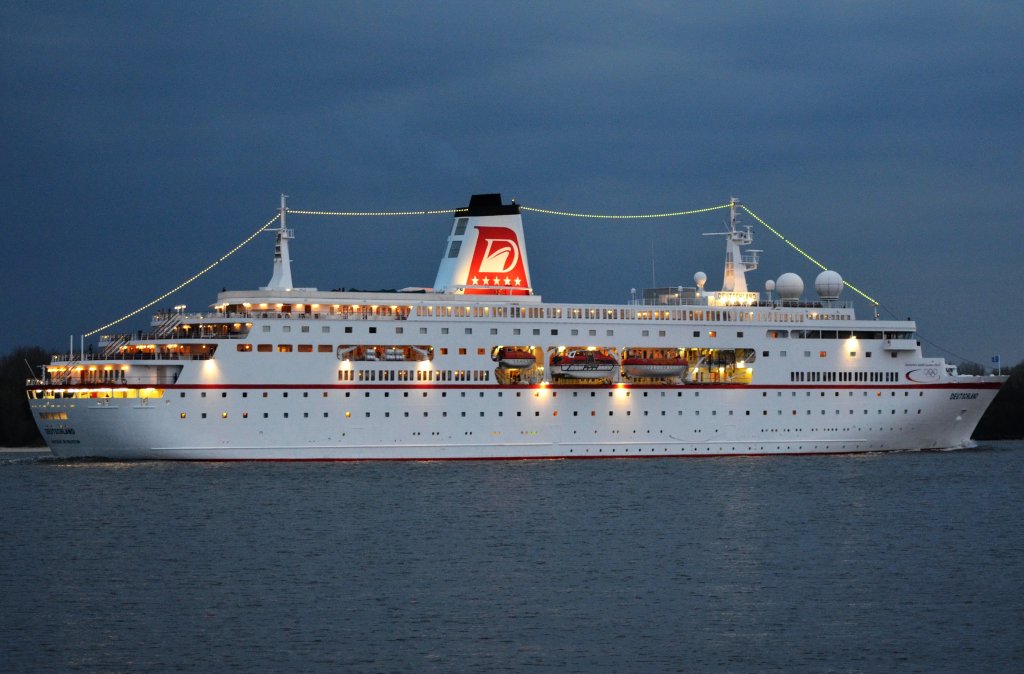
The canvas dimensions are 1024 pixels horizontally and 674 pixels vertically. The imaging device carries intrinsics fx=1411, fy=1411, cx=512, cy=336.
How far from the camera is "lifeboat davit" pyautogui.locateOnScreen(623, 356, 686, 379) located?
54188mm

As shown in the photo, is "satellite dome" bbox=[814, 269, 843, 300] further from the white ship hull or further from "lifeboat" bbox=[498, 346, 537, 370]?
"lifeboat" bbox=[498, 346, 537, 370]

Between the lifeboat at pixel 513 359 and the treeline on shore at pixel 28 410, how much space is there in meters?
31.7

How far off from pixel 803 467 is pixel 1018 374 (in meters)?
53.1

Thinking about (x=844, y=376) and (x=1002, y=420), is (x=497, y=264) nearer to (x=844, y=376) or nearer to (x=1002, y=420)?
(x=844, y=376)

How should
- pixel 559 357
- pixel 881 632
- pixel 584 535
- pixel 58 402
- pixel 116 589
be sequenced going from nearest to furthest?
pixel 881 632 → pixel 116 589 → pixel 584 535 → pixel 58 402 → pixel 559 357

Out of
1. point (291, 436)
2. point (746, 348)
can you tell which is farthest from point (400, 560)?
point (746, 348)

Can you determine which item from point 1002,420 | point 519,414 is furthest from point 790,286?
point 1002,420

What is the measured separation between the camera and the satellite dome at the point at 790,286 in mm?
57875

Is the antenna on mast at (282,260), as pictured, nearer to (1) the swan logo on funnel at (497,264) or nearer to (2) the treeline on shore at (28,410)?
(1) the swan logo on funnel at (497,264)

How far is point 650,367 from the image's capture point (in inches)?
2135

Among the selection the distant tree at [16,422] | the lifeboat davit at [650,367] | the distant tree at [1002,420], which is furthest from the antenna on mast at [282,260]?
the distant tree at [1002,420]

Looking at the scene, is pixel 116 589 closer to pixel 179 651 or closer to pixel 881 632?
pixel 179 651

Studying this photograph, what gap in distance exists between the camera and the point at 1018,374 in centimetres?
10031

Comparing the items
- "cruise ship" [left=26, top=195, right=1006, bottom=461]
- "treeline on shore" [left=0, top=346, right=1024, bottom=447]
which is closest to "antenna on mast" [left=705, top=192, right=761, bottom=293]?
"cruise ship" [left=26, top=195, right=1006, bottom=461]
